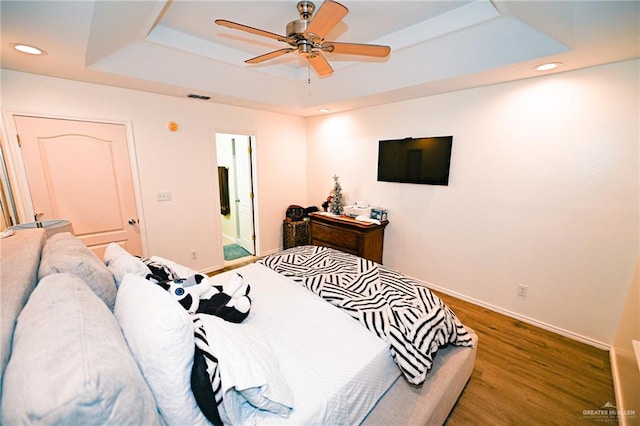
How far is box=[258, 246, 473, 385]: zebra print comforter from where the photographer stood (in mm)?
1391

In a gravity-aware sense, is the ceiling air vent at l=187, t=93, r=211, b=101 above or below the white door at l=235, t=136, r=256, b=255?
above

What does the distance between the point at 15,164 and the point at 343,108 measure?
139 inches

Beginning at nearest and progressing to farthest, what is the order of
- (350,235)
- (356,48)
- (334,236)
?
(356,48) → (350,235) → (334,236)

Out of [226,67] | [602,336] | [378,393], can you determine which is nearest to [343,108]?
[226,67]

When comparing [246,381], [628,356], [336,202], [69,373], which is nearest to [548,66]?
[628,356]

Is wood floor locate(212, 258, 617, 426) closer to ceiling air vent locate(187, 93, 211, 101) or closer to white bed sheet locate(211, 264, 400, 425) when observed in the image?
white bed sheet locate(211, 264, 400, 425)

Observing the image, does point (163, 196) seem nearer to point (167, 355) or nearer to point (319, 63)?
point (319, 63)

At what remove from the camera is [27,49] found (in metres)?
1.83

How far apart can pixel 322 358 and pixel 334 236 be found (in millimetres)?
2319

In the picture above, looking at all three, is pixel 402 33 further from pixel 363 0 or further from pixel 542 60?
pixel 542 60

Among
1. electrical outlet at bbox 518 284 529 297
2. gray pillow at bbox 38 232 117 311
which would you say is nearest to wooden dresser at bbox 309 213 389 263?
electrical outlet at bbox 518 284 529 297

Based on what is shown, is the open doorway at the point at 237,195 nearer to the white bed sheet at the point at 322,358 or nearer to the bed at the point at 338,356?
the bed at the point at 338,356

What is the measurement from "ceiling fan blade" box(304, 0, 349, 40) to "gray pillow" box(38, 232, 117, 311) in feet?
5.84

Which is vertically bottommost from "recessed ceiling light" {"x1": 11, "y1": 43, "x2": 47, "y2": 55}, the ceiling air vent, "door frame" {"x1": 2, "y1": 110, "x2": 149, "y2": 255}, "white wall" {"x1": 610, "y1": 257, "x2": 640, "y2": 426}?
"white wall" {"x1": 610, "y1": 257, "x2": 640, "y2": 426}
